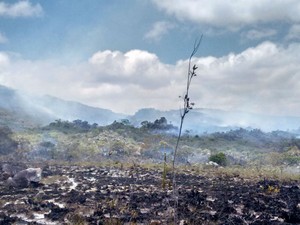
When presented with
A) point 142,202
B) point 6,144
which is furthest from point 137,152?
point 142,202

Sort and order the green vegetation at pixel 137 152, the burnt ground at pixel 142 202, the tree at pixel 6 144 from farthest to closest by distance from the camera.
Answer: the tree at pixel 6 144 → the green vegetation at pixel 137 152 → the burnt ground at pixel 142 202

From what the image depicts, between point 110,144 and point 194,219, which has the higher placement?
point 110,144

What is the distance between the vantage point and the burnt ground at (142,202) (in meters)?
12.7

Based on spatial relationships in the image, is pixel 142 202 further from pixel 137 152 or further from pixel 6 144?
pixel 137 152

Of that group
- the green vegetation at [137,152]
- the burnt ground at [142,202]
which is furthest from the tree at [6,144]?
the burnt ground at [142,202]

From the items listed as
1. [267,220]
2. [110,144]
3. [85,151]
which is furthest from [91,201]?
[110,144]

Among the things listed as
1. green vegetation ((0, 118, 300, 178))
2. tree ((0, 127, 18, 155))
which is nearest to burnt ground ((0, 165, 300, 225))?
green vegetation ((0, 118, 300, 178))

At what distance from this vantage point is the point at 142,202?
52.1 ft

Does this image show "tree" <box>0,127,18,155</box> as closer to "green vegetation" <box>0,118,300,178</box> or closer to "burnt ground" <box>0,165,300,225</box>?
"green vegetation" <box>0,118,300,178</box>

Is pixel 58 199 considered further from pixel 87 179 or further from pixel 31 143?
pixel 31 143

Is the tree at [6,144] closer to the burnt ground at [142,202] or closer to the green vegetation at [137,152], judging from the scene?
the green vegetation at [137,152]

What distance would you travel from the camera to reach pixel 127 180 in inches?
927

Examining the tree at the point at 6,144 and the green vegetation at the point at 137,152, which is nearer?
the green vegetation at the point at 137,152

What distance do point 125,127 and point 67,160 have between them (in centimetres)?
2785
